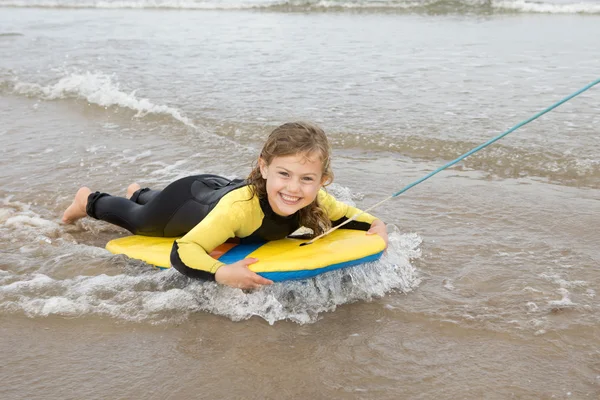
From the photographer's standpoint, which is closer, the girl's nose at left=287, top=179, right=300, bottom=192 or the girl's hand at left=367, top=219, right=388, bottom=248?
the girl's nose at left=287, top=179, right=300, bottom=192

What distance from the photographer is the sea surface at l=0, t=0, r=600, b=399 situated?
267cm

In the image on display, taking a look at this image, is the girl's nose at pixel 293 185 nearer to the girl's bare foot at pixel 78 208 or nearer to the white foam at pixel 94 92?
the girl's bare foot at pixel 78 208

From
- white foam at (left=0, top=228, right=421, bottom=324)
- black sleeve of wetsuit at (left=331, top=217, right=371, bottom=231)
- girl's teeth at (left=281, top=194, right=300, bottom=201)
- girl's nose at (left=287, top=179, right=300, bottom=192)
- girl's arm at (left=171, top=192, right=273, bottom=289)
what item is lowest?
white foam at (left=0, top=228, right=421, bottom=324)

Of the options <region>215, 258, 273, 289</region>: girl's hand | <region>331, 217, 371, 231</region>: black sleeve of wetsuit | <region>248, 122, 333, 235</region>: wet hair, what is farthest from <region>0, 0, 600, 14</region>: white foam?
<region>215, 258, 273, 289</region>: girl's hand

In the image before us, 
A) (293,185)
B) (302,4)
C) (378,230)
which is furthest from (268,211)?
(302,4)

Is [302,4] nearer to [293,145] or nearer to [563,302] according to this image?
[293,145]

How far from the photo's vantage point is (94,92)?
27.1 feet

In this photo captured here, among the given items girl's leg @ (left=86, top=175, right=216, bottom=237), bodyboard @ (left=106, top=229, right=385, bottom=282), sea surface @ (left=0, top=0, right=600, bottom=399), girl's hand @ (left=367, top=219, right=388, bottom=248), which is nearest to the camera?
sea surface @ (left=0, top=0, right=600, bottom=399)

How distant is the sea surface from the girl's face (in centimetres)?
45

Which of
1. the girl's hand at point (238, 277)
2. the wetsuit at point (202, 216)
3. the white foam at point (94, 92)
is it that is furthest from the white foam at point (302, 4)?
the girl's hand at point (238, 277)

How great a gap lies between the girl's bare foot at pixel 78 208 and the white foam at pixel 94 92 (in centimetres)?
289

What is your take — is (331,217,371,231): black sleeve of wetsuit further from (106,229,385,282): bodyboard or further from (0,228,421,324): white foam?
(0,228,421,324): white foam

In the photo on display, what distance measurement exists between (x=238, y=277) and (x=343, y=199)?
1.85 meters

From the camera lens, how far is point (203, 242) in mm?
3180
